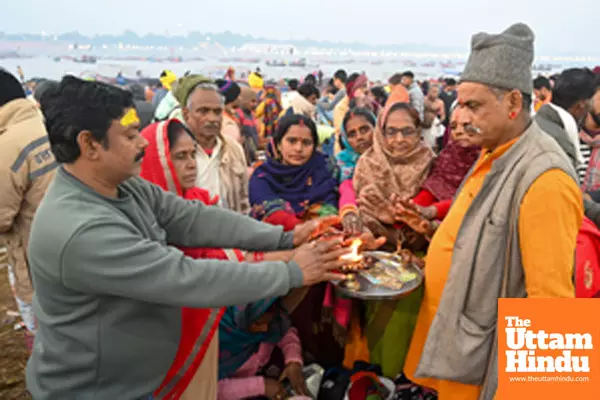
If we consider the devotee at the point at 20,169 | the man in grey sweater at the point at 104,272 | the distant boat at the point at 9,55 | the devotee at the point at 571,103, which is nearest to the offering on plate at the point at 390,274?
the man in grey sweater at the point at 104,272

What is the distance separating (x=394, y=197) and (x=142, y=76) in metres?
22.1

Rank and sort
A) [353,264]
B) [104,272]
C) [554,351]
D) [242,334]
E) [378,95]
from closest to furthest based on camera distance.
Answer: [104,272] < [554,351] < [353,264] < [242,334] < [378,95]

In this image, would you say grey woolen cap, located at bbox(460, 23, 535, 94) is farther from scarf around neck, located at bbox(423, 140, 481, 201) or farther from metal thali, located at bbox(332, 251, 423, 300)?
scarf around neck, located at bbox(423, 140, 481, 201)

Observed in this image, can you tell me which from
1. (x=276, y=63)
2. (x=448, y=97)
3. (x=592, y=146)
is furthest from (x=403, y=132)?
(x=276, y=63)

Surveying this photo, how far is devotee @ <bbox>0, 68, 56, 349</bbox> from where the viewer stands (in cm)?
289

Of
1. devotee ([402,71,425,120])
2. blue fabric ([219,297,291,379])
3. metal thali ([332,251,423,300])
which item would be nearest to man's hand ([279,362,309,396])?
blue fabric ([219,297,291,379])

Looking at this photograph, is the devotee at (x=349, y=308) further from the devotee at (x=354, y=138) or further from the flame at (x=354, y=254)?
the flame at (x=354, y=254)

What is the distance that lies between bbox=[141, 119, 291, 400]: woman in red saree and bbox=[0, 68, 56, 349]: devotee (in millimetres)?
1028

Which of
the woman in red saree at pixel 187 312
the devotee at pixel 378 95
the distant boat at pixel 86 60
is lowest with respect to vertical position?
the woman in red saree at pixel 187 312

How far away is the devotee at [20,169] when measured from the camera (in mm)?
2889

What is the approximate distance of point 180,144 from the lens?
2.55m

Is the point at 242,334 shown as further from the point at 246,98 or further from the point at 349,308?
the point at 246,98

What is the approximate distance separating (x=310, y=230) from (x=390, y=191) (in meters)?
0.98

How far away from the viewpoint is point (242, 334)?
2639 mm
